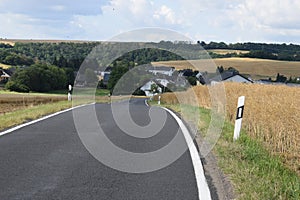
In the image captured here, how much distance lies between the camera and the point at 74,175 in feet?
20.3

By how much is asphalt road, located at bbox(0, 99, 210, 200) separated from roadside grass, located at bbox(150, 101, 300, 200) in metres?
0.61

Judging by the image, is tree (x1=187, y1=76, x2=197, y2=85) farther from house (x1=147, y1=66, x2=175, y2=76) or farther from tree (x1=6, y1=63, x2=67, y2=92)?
tree (x1=6, y1=63, x2=67, y2=92)

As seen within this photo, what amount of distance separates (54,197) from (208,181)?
7.49 feet

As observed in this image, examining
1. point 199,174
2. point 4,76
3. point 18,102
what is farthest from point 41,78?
point 199,174

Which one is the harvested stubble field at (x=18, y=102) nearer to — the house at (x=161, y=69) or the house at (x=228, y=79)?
the house at (x=161, y=69)

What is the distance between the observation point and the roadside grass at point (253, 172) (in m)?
5.34

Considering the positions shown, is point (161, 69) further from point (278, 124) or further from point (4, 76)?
point (4, 76)

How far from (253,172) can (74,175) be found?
8.80 feet

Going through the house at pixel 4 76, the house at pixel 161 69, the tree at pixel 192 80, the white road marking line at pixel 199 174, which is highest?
the house at pixel 161 69

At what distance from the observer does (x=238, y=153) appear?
8297 mm

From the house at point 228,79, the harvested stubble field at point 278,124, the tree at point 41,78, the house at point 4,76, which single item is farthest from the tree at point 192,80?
the house at point 4,76

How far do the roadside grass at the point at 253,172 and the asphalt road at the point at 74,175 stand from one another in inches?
24.1

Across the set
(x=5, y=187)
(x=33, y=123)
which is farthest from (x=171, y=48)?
(x=5, y=187)

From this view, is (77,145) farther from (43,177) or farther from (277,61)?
(277,61)
